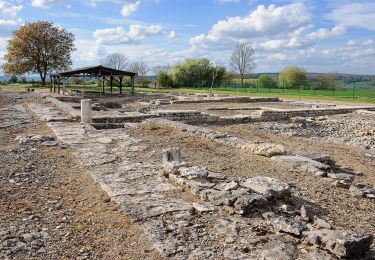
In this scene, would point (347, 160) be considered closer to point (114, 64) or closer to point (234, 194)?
point (234, 194)

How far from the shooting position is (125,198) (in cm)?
544

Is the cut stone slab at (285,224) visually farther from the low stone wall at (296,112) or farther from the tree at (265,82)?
the tree at (265,82)

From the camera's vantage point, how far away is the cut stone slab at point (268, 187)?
207 inches

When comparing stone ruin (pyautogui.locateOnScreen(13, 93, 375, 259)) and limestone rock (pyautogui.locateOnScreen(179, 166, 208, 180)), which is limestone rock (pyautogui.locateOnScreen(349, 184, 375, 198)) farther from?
limestone rock (pyautogui.locateOnScreen(179, 166, 208, 180))

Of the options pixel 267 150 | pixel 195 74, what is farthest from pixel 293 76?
pixel 267 150

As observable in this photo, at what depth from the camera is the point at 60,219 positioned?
194 inches

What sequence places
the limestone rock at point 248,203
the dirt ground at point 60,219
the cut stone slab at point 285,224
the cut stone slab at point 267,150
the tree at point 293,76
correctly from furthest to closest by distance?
the tree at point 293,76 < the cut stone slab at point 267,150 < the limestone rock at point 248,203 < the cut stone slab at point 285,224 < the dirt ground at point 60,219

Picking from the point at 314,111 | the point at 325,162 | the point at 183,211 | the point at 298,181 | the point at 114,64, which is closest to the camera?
the point at 183,211

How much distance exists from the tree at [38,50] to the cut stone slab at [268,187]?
53719 mm

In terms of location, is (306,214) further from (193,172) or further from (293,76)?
(293,76)

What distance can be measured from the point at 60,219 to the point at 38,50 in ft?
178

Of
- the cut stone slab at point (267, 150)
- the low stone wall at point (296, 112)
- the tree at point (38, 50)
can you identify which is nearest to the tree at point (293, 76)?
the tree at point (38, 50)

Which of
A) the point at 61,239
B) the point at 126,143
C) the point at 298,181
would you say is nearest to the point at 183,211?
the point at 61,239

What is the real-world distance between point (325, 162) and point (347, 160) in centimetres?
158
